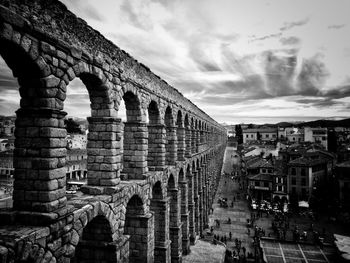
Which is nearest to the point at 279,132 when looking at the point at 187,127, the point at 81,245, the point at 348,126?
the point at 348,126

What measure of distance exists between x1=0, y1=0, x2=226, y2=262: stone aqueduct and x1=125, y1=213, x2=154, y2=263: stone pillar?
0.14 feet

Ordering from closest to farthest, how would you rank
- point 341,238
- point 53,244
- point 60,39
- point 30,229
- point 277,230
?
point 30,229, point 53,244, point 60,39, point 341,238, point 277,230

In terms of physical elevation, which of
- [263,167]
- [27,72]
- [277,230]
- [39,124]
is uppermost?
[27,72]

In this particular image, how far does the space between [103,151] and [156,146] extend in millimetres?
5501

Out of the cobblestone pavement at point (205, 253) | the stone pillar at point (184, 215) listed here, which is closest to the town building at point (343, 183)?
the cobblestone pavement at point (205, 253)

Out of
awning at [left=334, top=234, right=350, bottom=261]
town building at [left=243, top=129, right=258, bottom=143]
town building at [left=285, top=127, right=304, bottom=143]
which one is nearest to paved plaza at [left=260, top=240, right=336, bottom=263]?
awning at [left=334, top=234, right=350, bottom=261]

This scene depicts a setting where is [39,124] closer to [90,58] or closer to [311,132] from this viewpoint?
[90,58]

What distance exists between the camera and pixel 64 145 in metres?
6.78

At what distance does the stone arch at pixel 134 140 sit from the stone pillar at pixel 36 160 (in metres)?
5.09

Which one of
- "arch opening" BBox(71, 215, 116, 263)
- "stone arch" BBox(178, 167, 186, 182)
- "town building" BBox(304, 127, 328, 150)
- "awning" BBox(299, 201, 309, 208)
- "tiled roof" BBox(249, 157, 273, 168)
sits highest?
"town building" BBox(304, 127, 328, 150)

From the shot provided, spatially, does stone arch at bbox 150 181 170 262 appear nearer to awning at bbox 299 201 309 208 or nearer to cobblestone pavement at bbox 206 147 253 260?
cobblestone pavement at bbox 206 147 253 260

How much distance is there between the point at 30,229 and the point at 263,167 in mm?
45992

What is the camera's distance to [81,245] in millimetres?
9023

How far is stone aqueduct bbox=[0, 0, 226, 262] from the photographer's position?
19.1 feet
